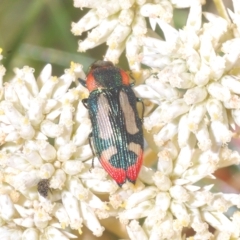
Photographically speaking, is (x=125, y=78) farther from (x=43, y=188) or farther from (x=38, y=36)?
(x=38, y=36)

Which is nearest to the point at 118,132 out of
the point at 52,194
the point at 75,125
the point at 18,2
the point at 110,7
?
the point at 75,125

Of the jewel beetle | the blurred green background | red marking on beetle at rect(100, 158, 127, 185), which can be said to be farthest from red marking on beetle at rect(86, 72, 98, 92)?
the blurred green background

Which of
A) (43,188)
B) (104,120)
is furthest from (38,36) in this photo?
(43,188)

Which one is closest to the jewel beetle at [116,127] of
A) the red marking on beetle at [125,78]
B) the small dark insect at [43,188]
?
the red marking on beetle at [125,78]

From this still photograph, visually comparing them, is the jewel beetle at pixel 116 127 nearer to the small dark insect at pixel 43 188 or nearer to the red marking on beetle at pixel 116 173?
the red marking on beetle at pixel 116 173

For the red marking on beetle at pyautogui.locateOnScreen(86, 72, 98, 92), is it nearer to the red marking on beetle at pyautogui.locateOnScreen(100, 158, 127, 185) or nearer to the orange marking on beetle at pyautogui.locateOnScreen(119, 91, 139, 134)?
the orange marking on beetle at pyautogui.locateOnScreen(119, 91, 139, 134)

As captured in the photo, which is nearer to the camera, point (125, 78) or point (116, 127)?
point (116, 127)
